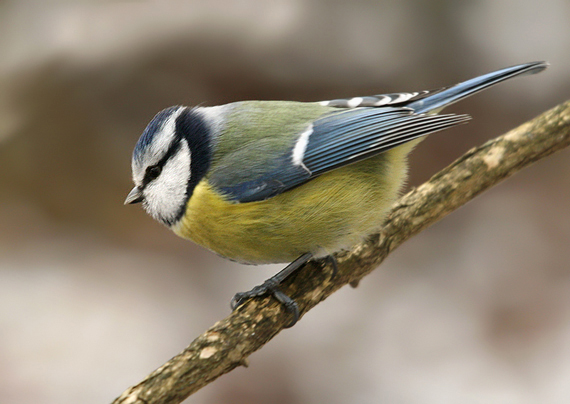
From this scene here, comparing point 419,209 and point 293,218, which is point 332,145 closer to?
point 293,218

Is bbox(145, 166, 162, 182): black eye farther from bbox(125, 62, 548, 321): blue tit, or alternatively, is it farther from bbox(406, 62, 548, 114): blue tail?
bbox(406, 62, 548, 114): blue tail

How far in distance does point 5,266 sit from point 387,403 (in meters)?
1.23

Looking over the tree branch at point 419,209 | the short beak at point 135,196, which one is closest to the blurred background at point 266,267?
the tree branch at point 419,209

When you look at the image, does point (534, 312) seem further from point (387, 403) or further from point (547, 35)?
point (547, 35)

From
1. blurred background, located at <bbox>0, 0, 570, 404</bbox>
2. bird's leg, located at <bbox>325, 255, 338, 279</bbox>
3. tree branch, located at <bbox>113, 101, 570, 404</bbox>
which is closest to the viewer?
tree branch, located at <bbox>113, 101, 570, 404</bbox>

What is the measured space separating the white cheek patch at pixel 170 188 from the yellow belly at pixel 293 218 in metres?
0.03

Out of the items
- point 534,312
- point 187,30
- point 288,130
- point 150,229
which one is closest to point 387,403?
point 534,312

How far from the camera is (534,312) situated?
1.85 meters

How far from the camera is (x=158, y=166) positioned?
1.24 metres

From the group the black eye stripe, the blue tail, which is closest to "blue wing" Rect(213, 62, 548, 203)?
the blue tail

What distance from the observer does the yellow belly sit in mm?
1184

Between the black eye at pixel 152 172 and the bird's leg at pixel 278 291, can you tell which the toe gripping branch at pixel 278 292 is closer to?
the bird's leg at pixel 278 291

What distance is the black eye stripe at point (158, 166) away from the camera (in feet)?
4.06

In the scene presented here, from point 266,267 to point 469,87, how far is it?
904 millimetres
